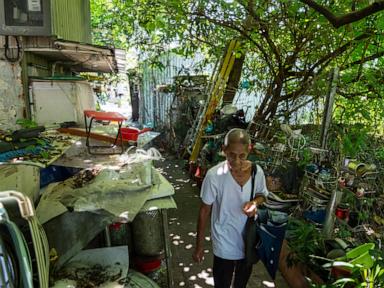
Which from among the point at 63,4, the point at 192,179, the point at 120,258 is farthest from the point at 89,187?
the point at 192,179

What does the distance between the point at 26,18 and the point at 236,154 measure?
4169mm

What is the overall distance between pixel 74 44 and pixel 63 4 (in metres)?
1.26

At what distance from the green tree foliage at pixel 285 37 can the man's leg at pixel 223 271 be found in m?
3.97

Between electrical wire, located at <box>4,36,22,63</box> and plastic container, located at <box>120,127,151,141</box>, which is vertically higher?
electrical wire, located at <box>4,36,22,63</box>

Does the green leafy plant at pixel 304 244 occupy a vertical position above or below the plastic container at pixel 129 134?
below

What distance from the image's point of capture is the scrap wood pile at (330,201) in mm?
3412

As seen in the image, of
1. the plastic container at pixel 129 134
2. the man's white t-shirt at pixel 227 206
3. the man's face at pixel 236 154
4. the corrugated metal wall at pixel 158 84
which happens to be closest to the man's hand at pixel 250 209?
the man's white t-shirt at pixel 227 206

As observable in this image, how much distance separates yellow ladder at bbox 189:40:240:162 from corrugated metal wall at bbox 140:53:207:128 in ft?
10.2

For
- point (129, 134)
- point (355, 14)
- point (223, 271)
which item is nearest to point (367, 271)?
point (223, 271)

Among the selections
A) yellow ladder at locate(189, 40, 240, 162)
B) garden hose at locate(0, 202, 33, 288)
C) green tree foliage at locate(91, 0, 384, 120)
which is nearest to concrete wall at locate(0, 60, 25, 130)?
green tree foliage at locate(91, 0, 384, 120)

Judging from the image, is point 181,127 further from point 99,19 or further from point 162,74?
A: point 99,19

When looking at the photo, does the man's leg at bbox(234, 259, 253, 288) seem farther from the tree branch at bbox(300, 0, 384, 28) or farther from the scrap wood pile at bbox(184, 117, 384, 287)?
the tree branch at bbox(300, 0, 384, 28)

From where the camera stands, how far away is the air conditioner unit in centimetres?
481

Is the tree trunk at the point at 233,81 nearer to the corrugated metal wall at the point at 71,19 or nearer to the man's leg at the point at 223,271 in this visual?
the corrugated metal wall at the point at 71,19
